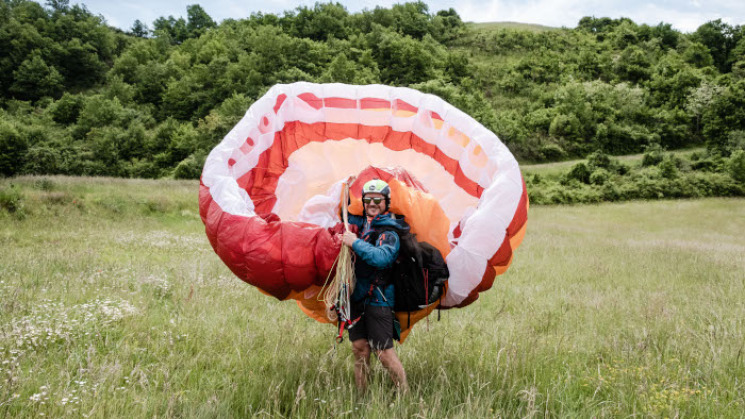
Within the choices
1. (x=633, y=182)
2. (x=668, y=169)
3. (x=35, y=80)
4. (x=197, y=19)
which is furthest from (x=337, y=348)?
(x=197, y=19)

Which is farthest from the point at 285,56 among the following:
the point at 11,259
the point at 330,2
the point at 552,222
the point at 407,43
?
the point at 11,259

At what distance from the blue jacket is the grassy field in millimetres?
550

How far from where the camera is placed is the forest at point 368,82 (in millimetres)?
47875

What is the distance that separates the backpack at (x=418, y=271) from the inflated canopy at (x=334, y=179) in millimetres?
150

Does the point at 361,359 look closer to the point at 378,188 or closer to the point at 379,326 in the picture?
the point at 379,326

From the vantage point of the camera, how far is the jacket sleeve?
2852 mm

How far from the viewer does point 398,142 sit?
477 centimetres

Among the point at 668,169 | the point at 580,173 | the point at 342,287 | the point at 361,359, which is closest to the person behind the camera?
the point at 342,287

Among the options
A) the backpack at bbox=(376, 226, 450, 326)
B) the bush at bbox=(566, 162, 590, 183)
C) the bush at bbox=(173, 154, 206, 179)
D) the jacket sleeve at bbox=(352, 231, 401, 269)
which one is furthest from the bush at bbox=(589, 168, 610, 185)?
the bush at bbox=(173, 154, 206, 179)

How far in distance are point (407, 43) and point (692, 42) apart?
6132 centimetres

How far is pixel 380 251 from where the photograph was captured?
287 centimetres

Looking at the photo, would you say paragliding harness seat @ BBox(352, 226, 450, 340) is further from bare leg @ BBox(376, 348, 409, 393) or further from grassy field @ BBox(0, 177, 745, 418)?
grassy field @ BBox(0, 177, 745, 418)

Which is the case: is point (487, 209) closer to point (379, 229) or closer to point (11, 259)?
point (379, 229)

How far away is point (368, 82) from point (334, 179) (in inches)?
2699
